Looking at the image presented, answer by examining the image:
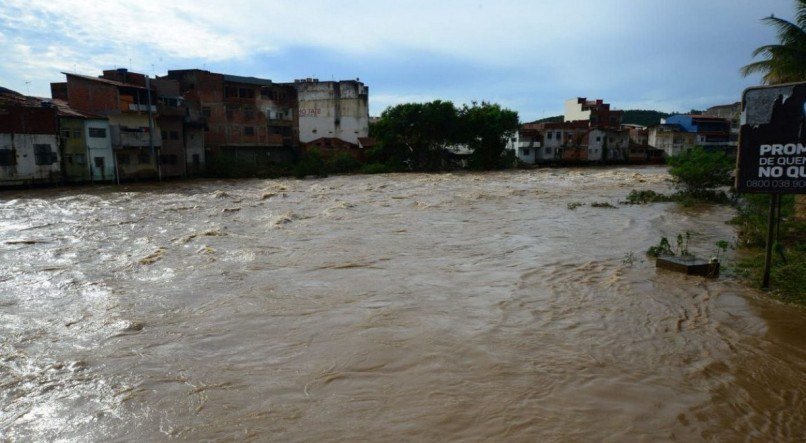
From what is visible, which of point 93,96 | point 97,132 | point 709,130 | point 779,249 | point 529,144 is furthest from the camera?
point 709,130

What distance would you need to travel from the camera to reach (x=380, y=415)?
4.77 m

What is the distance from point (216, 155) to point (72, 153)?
11.0m

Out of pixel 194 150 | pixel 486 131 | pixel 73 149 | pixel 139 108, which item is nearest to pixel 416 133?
pixel 486 131

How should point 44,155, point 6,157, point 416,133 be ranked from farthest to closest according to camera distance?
1. point 416,133
2. point 44,155
3. point 6,157

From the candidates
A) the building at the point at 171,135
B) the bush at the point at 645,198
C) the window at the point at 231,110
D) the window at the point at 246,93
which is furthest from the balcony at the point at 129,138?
the bush at the point at 645,198

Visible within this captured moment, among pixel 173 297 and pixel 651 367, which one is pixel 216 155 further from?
pixel 651 367

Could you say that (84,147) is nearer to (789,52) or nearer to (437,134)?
(437,134)

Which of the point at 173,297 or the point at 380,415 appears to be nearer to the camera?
the point at 380,415

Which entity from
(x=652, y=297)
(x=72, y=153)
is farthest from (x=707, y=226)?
(x=72, y=153)

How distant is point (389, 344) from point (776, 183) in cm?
578

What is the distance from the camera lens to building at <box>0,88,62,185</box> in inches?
1192

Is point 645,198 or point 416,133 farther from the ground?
point 416,133

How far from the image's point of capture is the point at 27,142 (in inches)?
1225

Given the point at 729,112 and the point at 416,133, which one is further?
the point at 729,112
